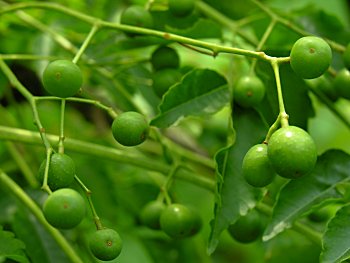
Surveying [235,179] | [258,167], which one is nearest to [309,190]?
[235,179]

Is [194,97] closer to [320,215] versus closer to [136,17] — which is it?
[136,17]

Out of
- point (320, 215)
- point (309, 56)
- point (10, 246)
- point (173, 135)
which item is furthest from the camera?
point (173, 135)

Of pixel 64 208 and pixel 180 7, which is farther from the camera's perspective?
pixel 180 7

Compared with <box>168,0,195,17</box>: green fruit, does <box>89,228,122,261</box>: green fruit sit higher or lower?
lower

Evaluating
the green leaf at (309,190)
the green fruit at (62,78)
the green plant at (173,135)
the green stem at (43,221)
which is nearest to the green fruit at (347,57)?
the green plant at (173,135)

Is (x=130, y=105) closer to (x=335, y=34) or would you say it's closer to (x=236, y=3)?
(x=335, y=34)

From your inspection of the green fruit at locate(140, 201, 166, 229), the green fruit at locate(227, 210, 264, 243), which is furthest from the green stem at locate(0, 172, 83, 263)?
the green fruit at locate(227, 210, 264, 243)

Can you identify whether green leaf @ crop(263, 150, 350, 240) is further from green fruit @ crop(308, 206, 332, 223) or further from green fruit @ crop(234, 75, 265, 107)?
green fruit @ crop(308, 206, 332, 223)
